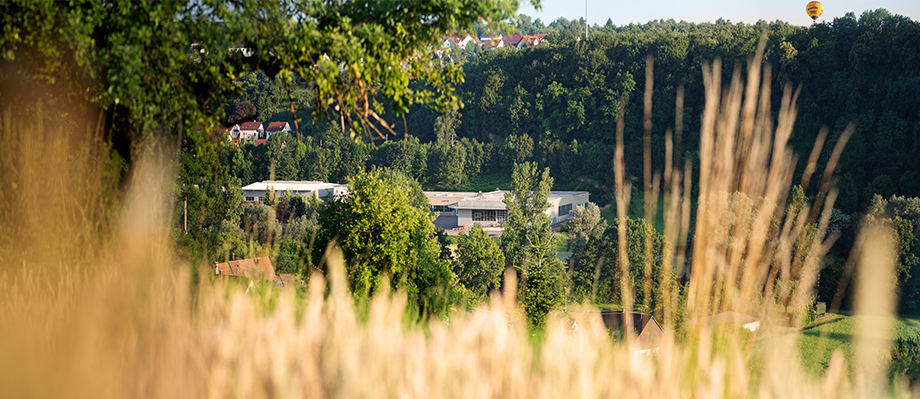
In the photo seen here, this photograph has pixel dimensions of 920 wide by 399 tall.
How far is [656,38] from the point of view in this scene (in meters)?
82.6

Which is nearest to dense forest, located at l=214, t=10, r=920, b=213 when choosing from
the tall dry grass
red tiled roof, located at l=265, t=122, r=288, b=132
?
red tiled roof, located at l=265, t=122, r=288, b=132

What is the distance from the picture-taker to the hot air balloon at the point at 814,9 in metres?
68.9

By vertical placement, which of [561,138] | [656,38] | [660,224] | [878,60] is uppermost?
[656,38]

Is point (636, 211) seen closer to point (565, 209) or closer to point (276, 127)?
point (565, 209)

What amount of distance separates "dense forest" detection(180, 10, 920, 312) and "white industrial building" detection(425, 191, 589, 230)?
17.8 ft

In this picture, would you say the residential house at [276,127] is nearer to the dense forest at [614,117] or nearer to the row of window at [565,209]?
the dense forest at [614,117]

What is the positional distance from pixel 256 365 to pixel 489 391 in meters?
0.56

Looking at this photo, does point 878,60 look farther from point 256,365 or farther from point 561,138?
point 256,365

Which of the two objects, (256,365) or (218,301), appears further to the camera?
(218,301)

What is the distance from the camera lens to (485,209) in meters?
57.7

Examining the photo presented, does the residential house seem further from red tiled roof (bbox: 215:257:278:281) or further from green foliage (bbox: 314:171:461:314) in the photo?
red tiled roof (bbox: 215:257:278:281)

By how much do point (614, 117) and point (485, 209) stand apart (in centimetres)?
2847

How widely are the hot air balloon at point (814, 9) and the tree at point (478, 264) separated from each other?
50.1 metres

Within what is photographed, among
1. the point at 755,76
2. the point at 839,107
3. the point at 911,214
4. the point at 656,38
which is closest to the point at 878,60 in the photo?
the point at 839,107
